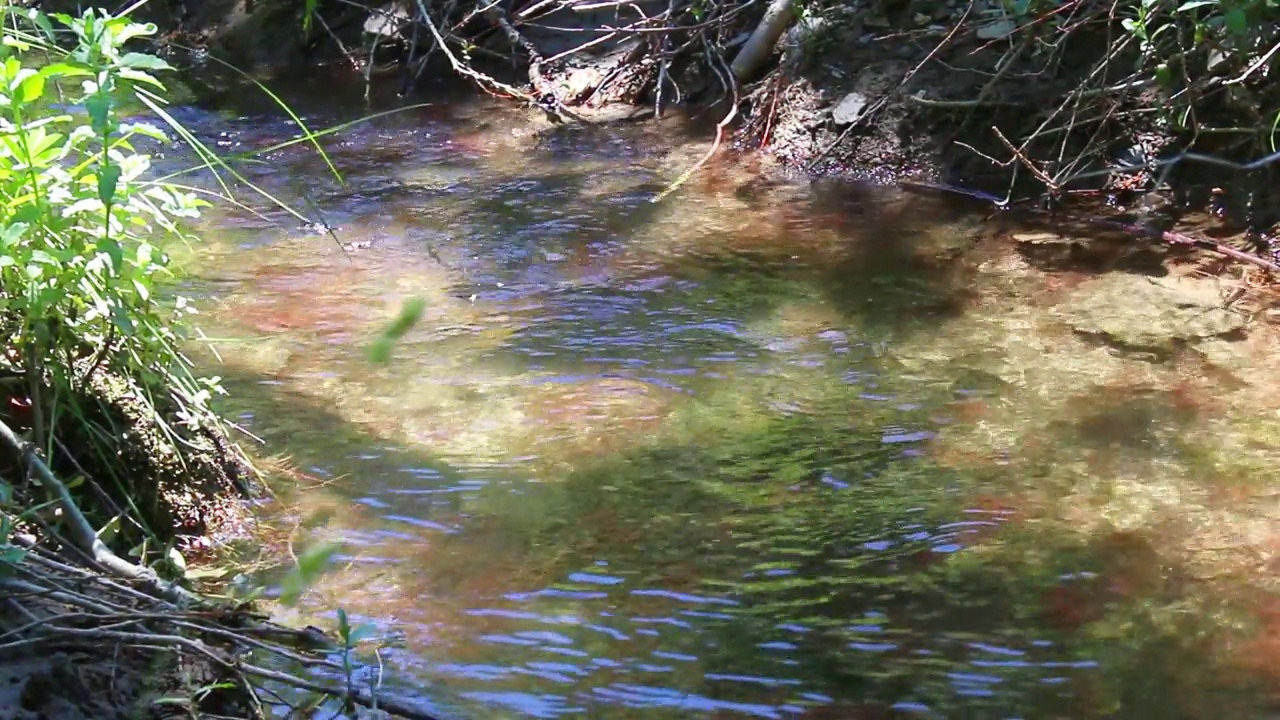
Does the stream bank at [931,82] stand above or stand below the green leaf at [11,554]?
above

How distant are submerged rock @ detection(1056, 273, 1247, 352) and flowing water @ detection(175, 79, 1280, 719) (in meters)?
0.09

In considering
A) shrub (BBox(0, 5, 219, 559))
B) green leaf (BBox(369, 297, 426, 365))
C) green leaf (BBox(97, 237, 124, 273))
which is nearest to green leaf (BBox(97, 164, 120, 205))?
shrub (BBox(0, 5, 219, 559))

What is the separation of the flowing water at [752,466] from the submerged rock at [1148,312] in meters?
0.09

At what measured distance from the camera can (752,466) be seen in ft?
10.2

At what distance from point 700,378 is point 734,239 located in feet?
4.25

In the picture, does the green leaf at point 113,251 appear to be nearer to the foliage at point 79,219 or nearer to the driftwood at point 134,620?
the foliage at point 79,219

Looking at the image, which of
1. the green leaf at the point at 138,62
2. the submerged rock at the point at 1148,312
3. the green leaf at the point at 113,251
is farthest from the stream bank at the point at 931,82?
the green leaf at the point at 113,251

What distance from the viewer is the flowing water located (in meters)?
2.37

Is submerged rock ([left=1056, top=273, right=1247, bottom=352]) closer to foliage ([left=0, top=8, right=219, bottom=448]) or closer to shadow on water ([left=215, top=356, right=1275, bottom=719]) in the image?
shadow on water ([left=215, top=356, right=1275, bottom=719])

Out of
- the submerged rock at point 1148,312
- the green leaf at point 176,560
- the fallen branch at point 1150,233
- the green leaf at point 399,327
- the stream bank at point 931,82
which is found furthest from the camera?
the stream bank at point 931,82

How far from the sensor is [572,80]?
708 cm

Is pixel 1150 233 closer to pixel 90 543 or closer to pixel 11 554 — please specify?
pixel 90 543

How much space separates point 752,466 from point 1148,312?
163 centimetres

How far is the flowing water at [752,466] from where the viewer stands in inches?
93.3
